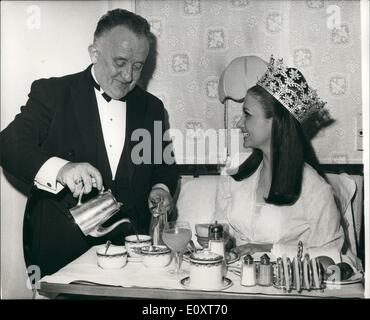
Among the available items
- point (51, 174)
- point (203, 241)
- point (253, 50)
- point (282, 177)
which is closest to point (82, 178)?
point (51, 174)

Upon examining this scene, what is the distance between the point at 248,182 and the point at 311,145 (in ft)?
1.92

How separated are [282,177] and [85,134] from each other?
905mm

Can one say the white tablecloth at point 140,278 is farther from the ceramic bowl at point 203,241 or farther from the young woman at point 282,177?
the young woman at point 282,177

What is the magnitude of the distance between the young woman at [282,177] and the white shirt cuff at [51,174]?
0.83 m

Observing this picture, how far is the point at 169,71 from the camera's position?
8.60ft

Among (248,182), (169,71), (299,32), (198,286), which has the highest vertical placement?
(299,32)

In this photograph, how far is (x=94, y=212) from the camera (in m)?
1.44

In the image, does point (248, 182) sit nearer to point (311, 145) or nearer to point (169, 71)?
point (311, 145)

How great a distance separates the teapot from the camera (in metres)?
1.43

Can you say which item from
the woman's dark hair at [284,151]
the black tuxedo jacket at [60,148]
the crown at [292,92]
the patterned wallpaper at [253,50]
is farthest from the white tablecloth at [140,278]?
the patterned wallpaper at [253,50]

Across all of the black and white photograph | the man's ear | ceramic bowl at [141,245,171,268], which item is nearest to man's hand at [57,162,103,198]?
the black and white photograph

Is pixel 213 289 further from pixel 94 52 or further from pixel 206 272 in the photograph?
pixel 94 52

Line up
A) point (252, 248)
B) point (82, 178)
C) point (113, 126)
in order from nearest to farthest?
point (82, 178), point (252, 248), point (113, 126)

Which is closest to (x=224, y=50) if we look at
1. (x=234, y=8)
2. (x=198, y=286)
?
(x=234, y=8)
